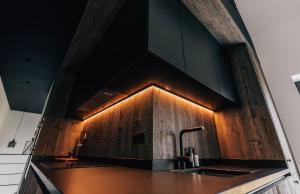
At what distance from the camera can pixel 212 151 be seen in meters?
1.60

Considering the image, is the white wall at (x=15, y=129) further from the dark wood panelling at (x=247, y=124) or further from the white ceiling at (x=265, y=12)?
the white ceiling at (x=265, y=12)

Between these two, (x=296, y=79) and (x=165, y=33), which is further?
(x=296, y=79)

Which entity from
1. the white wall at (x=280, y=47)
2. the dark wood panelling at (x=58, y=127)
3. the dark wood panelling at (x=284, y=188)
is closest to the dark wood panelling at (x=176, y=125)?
the dark wood panelling at (x=284, y=188)

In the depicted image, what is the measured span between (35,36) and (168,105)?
2014 mm

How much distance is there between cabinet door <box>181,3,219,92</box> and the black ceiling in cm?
106

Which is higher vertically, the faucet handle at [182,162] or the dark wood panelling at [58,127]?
the dark wood panelling at [58,127]

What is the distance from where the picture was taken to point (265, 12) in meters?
2.29

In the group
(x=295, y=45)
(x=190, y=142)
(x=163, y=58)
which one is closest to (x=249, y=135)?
(x=190, y=142)

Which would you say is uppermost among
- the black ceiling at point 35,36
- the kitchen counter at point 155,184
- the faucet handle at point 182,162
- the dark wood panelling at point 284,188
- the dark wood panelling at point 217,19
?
the black ceiling at point 35,36

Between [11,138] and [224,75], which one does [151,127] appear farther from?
[11,138]

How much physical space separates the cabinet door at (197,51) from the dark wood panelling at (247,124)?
1.99 ft

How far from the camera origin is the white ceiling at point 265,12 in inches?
85.7

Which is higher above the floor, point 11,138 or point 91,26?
point 91,26

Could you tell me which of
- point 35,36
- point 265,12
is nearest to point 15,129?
point 35,36
